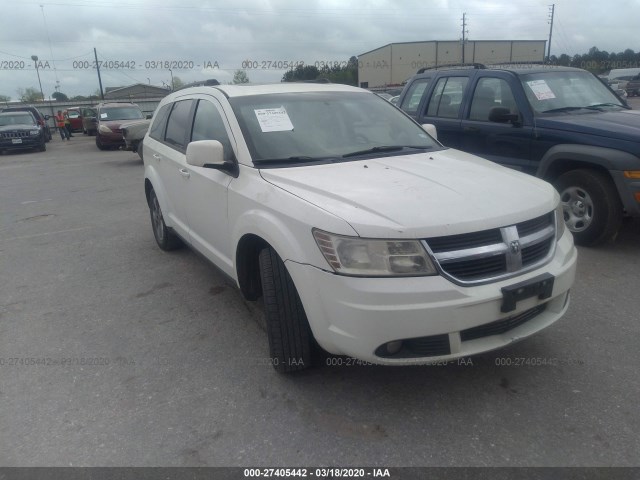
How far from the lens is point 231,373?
3.34 meters

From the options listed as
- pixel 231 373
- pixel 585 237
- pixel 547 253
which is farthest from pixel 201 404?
pixel 585 237

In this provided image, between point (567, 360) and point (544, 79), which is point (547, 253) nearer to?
point (567, 360)

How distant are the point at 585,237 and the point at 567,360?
96.5 inches

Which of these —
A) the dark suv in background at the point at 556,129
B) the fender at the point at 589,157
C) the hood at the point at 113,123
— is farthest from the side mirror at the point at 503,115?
the hood at the point at 113,123

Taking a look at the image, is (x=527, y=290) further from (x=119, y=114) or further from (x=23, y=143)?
(x=23, y=143)

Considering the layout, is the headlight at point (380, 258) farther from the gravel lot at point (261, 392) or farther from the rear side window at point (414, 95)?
the rear side window at point (414, 95)

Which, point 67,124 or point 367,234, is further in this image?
point 67,124

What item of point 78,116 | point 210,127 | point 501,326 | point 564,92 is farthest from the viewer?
point 78,116

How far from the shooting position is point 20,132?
19.2 meters

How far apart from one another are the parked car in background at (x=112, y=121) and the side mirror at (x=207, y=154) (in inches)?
638

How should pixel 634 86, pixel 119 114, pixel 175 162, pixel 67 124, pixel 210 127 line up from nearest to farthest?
1. pixel 210 127
2. pixel 175 162
3. pixel 119 114
4. pixel 67 124
5. pixel 634 86

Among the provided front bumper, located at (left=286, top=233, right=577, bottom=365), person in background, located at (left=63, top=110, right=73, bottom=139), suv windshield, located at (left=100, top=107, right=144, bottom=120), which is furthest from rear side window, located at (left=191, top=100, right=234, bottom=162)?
person in background, located at (left=63, top=110, right=73, bottom=139)

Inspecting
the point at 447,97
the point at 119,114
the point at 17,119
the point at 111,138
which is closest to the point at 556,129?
the point at 447,97

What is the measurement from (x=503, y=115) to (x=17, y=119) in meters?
20.2
